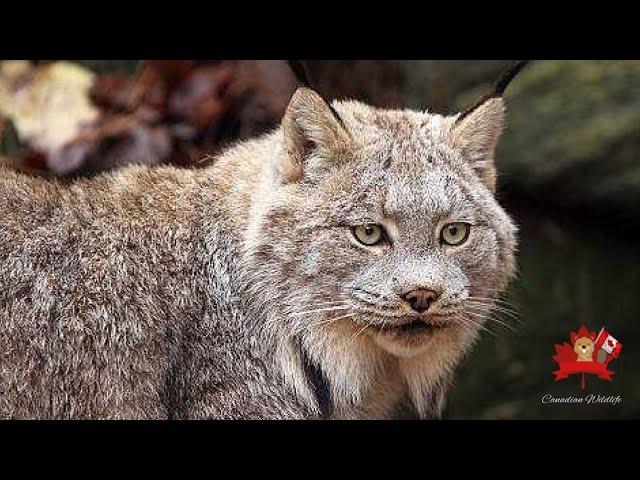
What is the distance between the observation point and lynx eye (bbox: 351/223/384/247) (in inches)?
246

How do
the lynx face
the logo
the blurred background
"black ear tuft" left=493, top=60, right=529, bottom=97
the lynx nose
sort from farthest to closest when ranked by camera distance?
the blurred background → the logo → "black ear tuft" left=493, top=60, right=529, bottom=97 → the lynx face → the lynx nose

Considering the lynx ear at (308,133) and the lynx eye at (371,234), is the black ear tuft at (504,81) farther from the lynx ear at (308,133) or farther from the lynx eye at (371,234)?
the lynx eye at (371,234)

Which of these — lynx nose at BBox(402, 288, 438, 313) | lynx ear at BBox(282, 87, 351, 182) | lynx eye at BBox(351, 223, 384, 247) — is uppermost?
lynx ear at BBox(282, 87, 351, 182)

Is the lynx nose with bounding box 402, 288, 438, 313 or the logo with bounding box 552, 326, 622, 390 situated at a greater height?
the logo with bounding box 552, 326, 622, 390

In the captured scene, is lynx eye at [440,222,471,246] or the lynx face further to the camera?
lynx eye at [440,222,471,246]

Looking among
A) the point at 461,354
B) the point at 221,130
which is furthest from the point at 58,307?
the point at 221,130

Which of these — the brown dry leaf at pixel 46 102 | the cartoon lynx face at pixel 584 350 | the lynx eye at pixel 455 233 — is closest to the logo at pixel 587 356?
the cartoon lynx face at pixel 584 350

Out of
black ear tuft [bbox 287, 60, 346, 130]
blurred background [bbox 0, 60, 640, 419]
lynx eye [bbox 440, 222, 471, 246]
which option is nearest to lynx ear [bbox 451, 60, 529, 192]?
lynx eye [bbox 440, 222, 471, 246]

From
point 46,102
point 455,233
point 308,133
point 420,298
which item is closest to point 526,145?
point 46,102

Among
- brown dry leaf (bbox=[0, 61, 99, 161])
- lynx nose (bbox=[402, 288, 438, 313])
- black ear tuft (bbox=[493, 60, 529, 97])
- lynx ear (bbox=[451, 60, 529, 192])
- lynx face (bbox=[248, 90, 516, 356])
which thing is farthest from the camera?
brown dry leaf (bbox=[0, 61, 99, 161])

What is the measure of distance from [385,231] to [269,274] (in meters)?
0.67

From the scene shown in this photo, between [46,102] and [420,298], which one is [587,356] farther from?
[46,102]

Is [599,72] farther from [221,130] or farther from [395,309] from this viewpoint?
[395,309]

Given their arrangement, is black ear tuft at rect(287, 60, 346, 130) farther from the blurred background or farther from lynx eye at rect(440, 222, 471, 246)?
the blurred background
